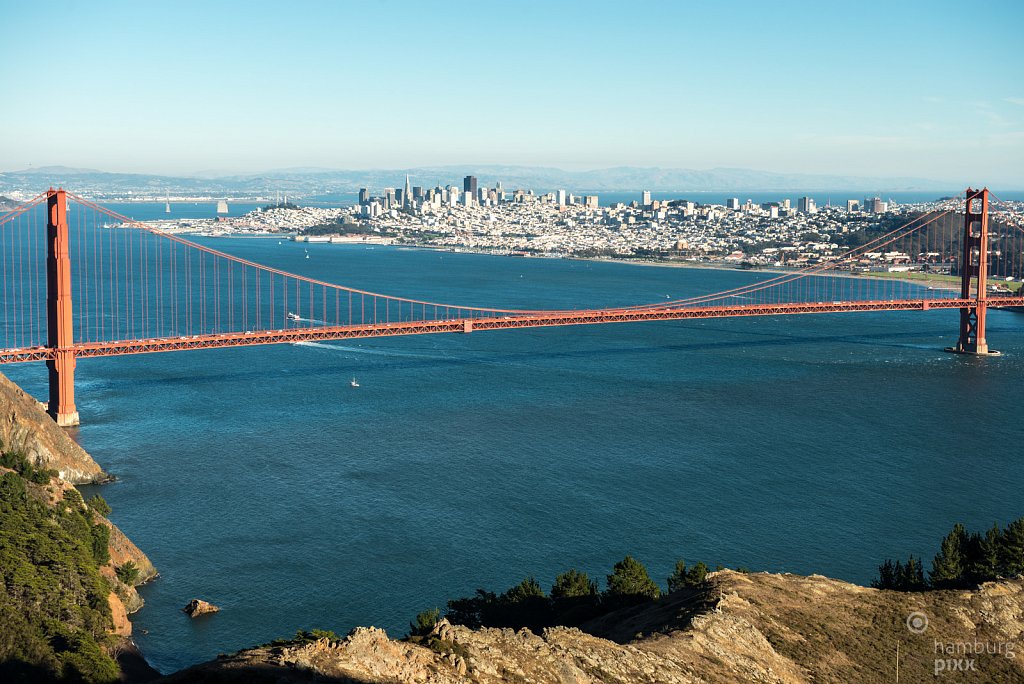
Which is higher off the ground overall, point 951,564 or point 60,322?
point 60,322

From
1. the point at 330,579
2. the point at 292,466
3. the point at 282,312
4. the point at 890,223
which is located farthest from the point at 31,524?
the point at 890,223

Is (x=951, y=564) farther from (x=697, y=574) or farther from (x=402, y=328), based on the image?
(x=402, y=328)

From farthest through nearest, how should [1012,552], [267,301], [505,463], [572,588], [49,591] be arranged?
[267,301] → [505,463] → [1012,552] → [572,588] → [49,591]

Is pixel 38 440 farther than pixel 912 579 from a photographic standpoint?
Yes

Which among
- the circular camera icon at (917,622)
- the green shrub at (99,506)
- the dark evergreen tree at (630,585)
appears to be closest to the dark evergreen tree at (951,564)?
the circular camera icon at (917,622)

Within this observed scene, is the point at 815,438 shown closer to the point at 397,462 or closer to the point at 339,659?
the point at 397,462

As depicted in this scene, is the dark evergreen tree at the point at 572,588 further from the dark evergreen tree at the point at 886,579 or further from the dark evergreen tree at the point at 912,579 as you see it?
the dark evergreen tree at the point at 912,579

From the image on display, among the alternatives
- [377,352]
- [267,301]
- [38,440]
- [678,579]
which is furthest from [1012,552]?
[267,301]

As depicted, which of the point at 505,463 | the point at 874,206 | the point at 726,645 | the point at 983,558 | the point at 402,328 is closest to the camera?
the point at 726,645
